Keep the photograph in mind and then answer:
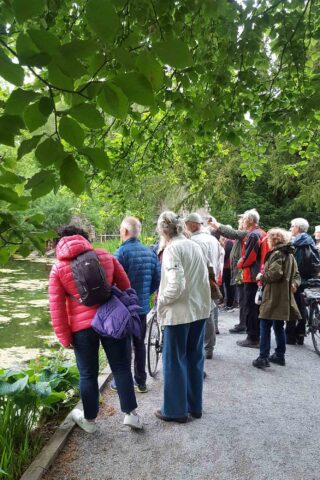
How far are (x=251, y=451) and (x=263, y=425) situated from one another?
0.52 meters

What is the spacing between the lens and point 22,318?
35.6ft

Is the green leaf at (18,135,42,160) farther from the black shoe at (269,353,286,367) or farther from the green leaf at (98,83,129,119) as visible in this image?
the black shoe at (269,353,286,367)

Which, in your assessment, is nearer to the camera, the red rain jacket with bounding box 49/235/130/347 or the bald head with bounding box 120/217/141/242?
the red rain jacket with bounding box 49/235/130/347

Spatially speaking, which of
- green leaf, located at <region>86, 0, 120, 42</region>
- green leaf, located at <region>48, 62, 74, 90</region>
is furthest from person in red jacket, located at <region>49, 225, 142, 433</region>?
green leaf, located at <region>86, 0, 120, 42</region>

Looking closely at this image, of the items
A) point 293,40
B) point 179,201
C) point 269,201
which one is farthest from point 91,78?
point 179,201

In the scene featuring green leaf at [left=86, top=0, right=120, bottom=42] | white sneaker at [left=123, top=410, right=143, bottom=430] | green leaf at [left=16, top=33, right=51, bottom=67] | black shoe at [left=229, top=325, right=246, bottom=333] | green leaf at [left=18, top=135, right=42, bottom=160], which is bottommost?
white sneaker at [left=123, top=410, right=143, bottom=430]

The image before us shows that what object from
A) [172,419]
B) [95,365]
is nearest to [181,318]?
[95,365]

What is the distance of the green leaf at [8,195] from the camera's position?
1540mm

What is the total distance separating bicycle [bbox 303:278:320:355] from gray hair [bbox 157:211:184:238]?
3340mm

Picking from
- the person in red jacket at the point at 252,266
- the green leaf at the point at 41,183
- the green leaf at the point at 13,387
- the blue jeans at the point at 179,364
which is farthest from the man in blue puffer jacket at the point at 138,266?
the green leaf at the point at 41,183

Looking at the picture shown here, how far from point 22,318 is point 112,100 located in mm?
10692

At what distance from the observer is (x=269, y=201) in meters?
17.0

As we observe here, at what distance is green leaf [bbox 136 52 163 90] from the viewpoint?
994 mm

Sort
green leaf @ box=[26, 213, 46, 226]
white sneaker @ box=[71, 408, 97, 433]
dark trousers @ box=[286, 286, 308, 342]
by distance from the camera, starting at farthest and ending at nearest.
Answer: dark trousers @ box=[286, 286, 308, 342], white sneaker @ box=[71, 408, 97, 433], green leaf @ box=[26, 213, 46, 226]
